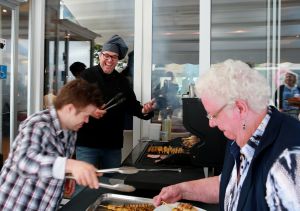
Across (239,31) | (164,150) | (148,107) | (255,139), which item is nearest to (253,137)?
(255,139)

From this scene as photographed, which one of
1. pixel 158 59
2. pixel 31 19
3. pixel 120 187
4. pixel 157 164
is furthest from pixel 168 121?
pixel 120 187

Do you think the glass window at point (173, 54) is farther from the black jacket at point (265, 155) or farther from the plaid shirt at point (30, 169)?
the black jacket at point (265, 155)

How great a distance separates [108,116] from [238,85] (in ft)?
5.88

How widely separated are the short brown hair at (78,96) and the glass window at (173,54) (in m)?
1.82

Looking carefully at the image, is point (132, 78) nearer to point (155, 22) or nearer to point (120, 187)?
point (155, 22)

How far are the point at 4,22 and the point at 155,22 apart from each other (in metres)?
1.42

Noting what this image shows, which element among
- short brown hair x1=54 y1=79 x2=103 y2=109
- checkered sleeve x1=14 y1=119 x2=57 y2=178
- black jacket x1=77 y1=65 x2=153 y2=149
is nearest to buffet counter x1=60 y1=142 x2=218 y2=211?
checkered sleeve x1=14 y1=119 x2=57 y2=178

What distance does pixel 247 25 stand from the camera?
10.2ft

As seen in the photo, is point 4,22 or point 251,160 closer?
point 251,160

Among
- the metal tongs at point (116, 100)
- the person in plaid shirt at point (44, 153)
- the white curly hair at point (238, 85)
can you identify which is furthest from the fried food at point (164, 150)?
the white curly hair at point (238, 85)

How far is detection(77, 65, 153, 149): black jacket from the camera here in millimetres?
2633

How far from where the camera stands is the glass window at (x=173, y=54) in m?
3.20

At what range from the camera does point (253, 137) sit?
1.01 metres

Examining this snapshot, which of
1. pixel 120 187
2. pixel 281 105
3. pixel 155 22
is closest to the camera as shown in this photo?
pixel 120 187
